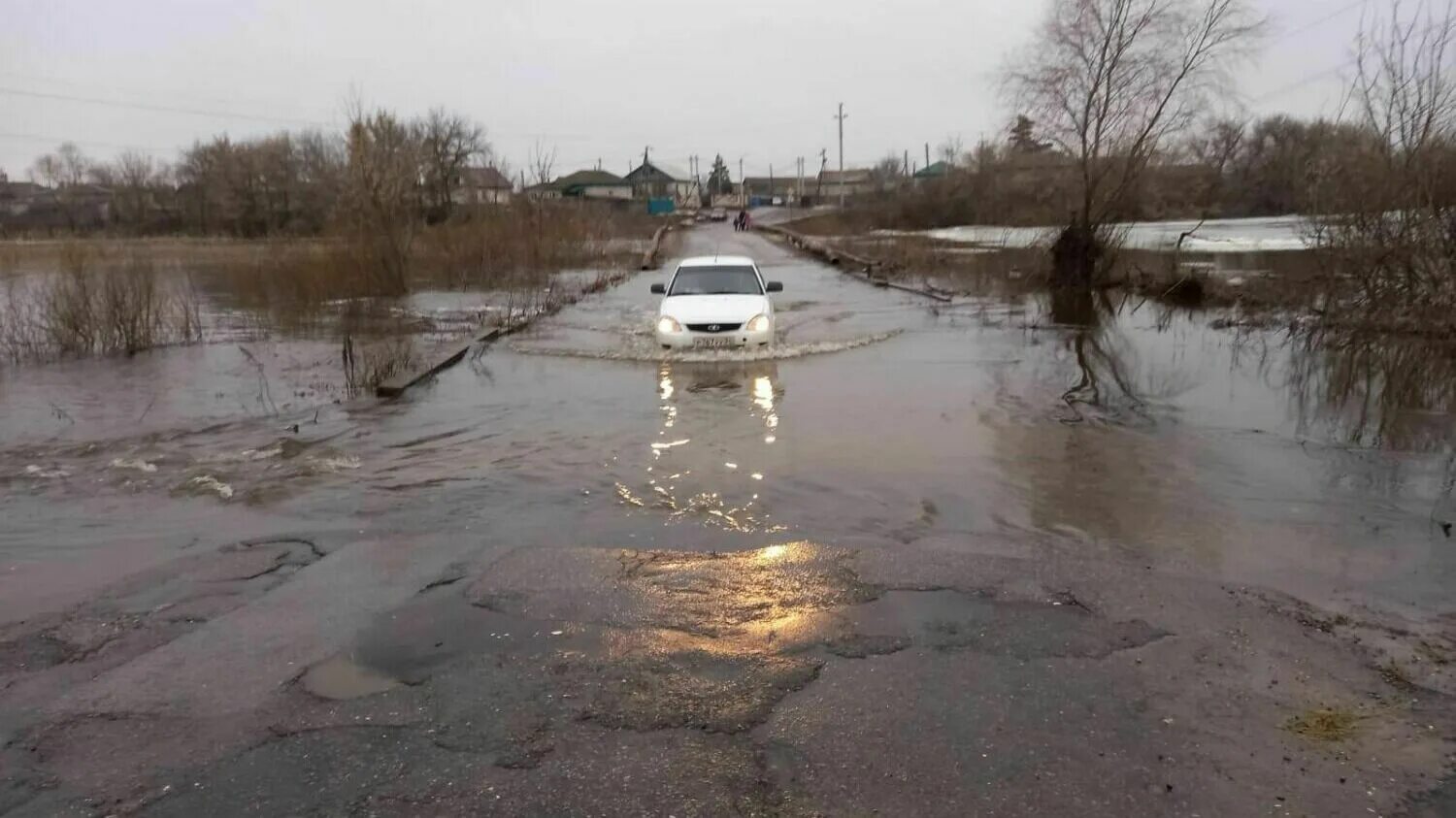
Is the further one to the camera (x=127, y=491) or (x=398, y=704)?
(x=127, y=491)

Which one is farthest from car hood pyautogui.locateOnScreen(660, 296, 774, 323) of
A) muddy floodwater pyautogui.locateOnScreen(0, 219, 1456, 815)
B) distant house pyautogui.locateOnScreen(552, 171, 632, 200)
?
distant house pyautogui.locateOnScreen(552, 171, 632, 200)

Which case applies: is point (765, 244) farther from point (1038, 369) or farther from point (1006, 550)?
point (1006, 550)

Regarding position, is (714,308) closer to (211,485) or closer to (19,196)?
(211,485)

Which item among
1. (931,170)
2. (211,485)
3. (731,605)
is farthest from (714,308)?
(931,170)

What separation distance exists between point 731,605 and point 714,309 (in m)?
9.72

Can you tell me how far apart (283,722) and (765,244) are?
176 ft

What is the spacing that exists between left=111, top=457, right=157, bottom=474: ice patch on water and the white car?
739 cm

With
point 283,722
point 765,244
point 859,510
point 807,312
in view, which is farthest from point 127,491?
point 765,244

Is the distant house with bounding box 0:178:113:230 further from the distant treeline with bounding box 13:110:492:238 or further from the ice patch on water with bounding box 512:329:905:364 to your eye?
the ice patch on water with bounding box 512:329:905:364

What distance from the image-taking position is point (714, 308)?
47.6 feet

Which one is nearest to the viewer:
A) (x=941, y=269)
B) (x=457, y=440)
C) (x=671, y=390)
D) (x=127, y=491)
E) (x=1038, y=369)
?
(x=127, y=491)

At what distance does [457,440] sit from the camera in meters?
9.33

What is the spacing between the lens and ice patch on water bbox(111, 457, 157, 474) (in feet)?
27.4

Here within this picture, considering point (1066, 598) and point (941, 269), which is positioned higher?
point (941, 269)
